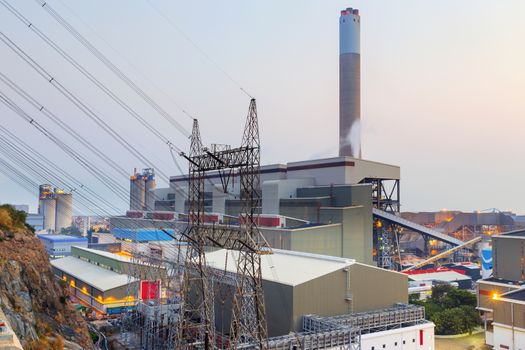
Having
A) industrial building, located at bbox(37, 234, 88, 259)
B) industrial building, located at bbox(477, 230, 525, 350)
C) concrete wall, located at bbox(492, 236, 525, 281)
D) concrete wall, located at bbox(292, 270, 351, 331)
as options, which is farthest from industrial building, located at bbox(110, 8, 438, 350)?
industrial building, located at bbox(37, 234, 88, 259)

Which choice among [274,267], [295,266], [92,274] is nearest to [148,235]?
[92,274]

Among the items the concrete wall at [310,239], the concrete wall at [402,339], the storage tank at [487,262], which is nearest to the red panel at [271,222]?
the concrete wall at [310,239]

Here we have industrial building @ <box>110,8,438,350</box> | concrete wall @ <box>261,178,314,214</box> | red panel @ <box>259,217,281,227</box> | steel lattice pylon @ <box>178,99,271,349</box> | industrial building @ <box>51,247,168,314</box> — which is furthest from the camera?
concrete wall @ <box>261,178,314,214</box>

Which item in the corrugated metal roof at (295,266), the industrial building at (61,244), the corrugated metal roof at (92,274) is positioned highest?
the corrugated metal roof at (295,266)

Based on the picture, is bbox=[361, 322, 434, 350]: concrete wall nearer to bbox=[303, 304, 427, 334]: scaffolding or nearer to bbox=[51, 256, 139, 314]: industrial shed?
bbox=[303, 304, 427, 334]: scaffolding

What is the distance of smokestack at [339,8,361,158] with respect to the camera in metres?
88.6

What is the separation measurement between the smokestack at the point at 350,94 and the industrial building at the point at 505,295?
135 feet

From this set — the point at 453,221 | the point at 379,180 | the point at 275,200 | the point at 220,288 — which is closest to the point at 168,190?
the point at 275,200

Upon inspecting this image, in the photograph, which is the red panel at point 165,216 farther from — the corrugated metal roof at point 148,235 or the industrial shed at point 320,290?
the industrial shed at point 320,290

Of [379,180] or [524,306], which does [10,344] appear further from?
[379,180]

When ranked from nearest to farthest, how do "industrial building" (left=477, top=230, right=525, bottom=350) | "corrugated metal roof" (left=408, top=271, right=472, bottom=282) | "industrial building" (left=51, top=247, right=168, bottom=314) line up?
"industrial building" (left=477, top=230, right=525, bottom=350)
"industrial building" (left=51, top=247, right=168, bottom=314)
"corrugated metal roof" (left=408, top=271, right=472, bottom=282)

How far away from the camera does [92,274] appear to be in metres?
59.8

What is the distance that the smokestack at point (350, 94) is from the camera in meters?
88.6

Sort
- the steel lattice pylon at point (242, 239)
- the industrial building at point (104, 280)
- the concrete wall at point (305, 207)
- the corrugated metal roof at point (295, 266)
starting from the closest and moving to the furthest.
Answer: the steel lattice pylon at point (242, 239) < the corrugated metal roof at point (295, 266) < the industrial building at point (104, 280) < the concrete wall at point (305, 207)
